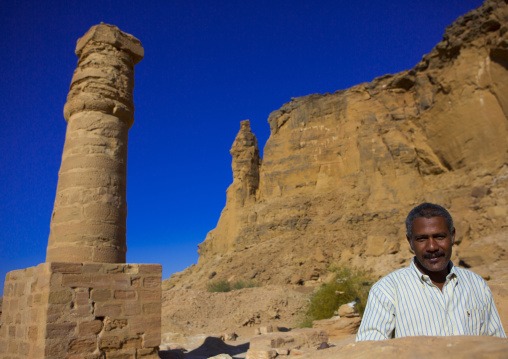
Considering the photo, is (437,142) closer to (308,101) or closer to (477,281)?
(308,101)

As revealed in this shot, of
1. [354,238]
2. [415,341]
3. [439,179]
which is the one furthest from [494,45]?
[415,341]

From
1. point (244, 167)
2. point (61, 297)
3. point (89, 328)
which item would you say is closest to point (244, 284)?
point (244, 167)

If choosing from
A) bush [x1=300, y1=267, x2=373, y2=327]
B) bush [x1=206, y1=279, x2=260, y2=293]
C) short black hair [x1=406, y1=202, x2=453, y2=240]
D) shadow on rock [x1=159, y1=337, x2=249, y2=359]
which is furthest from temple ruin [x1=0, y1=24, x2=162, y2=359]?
bush [x1=206, y1=279, x2=260, y2=293]

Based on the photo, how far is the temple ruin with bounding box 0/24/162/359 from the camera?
5387 mm

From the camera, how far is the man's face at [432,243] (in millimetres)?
2361

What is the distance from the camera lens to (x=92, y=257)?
6.10 m

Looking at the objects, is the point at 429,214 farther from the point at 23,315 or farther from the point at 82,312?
the point at 23,315

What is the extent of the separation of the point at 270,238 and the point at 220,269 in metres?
4.36

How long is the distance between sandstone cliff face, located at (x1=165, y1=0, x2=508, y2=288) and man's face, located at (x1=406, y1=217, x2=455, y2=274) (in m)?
16.2

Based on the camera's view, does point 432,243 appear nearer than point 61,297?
Yes

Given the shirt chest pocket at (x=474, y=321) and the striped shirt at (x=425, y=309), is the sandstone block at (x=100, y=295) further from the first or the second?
the shirt chest pocket at (x=474, y=321)

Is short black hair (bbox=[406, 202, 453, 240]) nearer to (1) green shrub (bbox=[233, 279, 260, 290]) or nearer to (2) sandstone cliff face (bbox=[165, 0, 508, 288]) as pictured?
(2) sandstone cliff face (bbox=[165, 0, 508, 288])

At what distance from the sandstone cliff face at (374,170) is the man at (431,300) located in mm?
16184

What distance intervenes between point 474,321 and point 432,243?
47 centimetres
